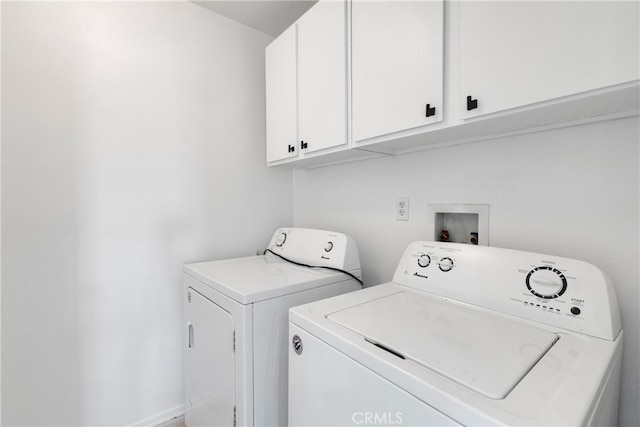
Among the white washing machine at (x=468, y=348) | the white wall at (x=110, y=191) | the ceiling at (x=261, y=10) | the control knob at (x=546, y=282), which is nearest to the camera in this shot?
the white washing machine at (x=468, y=348)

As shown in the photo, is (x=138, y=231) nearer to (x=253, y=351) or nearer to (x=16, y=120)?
(x=16, y=120)

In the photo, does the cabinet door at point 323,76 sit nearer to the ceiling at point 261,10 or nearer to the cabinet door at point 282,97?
the cabinet door at point 282,97

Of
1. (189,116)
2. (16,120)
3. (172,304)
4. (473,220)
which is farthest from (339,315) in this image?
(16,120)

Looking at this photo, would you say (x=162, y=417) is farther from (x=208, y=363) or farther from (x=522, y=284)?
(x=522, y=284)

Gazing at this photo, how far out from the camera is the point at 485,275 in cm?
97

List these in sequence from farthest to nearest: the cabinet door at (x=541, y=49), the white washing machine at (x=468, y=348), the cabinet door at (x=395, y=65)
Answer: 1. the cabinet door at (x=395, y=65)
2. the cabinet door at (x=541, y=49)
3. the white washing machine at (x=468, y=348)

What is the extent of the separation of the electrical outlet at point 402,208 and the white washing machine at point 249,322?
11.6 inches

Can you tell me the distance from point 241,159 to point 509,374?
5.91 feet

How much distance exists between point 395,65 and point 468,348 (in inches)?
39.0

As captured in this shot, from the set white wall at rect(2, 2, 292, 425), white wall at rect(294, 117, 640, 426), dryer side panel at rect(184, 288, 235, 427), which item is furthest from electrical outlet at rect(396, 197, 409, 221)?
white wall at rect(2, 2, 292, 425)

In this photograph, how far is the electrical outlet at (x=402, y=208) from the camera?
1450 mm

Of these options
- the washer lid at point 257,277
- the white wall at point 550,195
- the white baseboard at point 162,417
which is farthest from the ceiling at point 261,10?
the white baseboard at point 162,417

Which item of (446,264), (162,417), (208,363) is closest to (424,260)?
(446,264)

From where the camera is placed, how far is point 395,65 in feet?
3.58
